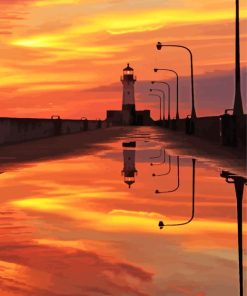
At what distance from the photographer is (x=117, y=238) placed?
30.2 feet

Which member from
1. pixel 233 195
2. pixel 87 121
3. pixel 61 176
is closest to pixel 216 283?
pixel 233 195

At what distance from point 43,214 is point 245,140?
24302 mm

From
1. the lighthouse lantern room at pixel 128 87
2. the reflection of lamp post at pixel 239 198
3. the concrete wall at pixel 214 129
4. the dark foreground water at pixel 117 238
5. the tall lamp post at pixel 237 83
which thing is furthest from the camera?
the lighthouse lantern room at pixel 128 87

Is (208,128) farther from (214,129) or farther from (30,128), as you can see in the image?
(30,128)

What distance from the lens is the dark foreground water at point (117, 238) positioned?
648cm

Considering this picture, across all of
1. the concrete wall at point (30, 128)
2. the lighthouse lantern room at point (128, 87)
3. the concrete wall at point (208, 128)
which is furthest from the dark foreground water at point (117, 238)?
the lighthouse lantern room at point (128, 87)

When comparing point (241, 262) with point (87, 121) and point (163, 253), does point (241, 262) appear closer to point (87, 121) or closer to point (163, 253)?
point (163, 253)

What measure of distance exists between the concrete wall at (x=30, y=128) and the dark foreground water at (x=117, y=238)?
85.2ft

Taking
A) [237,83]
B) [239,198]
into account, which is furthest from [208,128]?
[239,198]

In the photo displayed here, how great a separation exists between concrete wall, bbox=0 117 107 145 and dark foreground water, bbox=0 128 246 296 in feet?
85.2

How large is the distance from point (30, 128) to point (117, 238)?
4590cm

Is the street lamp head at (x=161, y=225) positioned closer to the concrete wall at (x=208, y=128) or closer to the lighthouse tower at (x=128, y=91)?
the concrete wall at (x=208, y=128)

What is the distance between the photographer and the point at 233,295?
6082 mm

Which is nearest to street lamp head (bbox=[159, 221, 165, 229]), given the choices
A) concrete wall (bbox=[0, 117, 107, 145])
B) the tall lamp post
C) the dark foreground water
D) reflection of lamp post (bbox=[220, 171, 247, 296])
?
the dark foreground water
